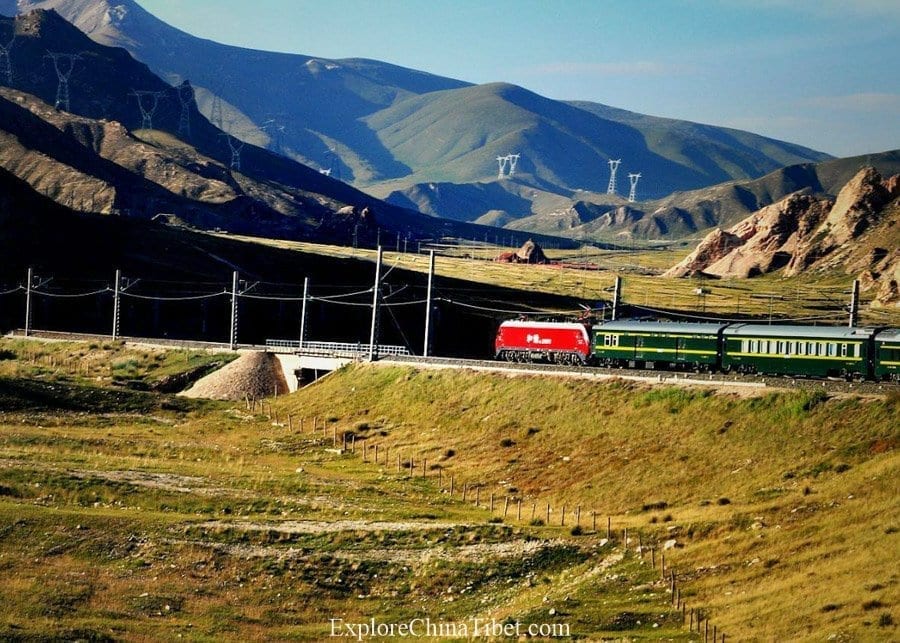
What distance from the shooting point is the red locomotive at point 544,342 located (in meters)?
99.8

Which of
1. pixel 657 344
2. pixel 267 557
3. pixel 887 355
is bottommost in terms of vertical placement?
pixel 267 557

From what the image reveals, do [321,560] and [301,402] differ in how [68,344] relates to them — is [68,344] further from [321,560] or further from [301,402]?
[321,560]

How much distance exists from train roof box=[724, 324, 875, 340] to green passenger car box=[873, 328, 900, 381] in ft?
3.04

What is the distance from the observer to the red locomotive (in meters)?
99.8

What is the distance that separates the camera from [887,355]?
3078 inches

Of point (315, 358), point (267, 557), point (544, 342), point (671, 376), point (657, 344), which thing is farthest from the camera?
point (315, 358)

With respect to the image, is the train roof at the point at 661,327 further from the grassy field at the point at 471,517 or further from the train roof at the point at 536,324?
the grassy field at the point at 471,517

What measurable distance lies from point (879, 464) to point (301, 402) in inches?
2212

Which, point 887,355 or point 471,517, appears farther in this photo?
point 887,355

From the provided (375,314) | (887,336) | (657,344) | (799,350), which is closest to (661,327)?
(657,344)

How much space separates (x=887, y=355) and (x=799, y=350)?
5953 millimetres

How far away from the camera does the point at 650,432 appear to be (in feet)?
238

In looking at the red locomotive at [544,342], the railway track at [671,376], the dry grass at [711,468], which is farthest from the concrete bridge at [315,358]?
the dry grass at [711,468]

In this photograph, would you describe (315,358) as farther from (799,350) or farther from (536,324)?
(799,350)
